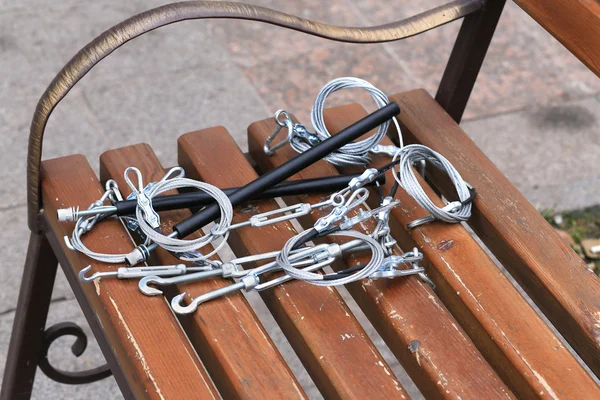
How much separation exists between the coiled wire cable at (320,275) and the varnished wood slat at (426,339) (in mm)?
41

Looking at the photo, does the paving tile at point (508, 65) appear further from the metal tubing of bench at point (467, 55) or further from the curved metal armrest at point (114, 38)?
the curved metal armrest at point (114, 38)

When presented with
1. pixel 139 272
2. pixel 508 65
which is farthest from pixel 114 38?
pixel 508 65

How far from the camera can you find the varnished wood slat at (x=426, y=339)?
3.62ft

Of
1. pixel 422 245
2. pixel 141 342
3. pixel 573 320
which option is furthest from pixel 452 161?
pixel 141 342

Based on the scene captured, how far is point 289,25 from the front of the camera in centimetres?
132

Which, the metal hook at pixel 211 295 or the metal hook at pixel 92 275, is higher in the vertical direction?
the metal hook at pixel 92 275

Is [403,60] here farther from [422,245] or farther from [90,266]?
[90,266]

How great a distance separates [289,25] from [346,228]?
321 millimetres

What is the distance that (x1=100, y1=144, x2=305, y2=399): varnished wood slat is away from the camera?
107 centimetres

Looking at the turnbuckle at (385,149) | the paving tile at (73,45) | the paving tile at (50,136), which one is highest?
the paving tile at (73,45)

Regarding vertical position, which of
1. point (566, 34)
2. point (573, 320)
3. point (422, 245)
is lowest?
point (573, 320)

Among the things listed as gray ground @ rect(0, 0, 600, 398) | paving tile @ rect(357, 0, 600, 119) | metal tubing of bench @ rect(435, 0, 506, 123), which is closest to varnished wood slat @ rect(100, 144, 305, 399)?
metal tubing of bench @ rect(435, 0, 506, 123)

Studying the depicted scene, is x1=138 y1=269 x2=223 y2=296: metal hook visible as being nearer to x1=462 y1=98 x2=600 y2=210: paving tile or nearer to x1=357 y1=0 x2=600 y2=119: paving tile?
x1=462 y1=98 x2=600 y2=210: paving tile

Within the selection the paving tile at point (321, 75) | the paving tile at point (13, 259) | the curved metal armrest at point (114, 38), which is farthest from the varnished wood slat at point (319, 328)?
the paving tile at point (321, 75)
